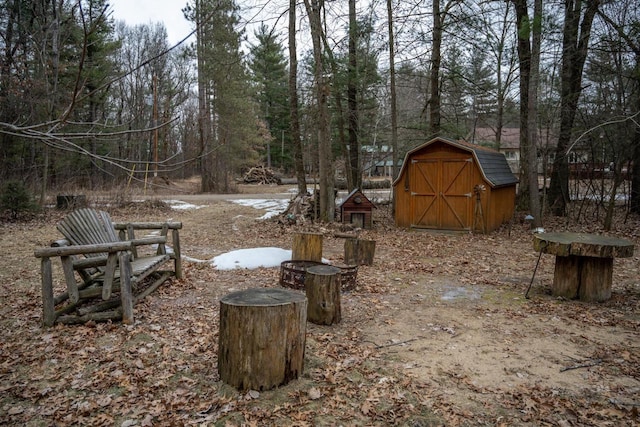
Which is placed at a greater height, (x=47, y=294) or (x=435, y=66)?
(x=435, y=66)

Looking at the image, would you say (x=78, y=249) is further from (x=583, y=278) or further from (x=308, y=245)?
(x=583, y=278)

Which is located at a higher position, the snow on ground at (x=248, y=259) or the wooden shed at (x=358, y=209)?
the wooden shed at (x=358, y=209)

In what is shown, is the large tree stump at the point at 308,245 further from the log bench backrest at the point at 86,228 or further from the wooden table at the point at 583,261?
the wooden table at the point at 583,261

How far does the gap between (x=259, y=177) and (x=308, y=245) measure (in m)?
24.3

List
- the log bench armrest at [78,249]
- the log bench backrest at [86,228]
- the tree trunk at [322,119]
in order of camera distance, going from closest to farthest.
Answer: the log bench armrest at [78,249] < the log bench backrest at [86,228] < the tree trunk at [322,119]

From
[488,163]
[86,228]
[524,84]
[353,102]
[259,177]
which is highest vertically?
[524,84]

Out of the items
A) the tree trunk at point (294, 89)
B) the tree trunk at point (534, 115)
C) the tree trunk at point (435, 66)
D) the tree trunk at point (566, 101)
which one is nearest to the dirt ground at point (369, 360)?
the tree trunk at point (534, 115)

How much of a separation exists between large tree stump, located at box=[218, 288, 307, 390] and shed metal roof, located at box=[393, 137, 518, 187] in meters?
8.61

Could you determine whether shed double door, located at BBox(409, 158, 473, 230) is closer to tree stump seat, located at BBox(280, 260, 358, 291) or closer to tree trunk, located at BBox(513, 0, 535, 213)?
tree trunk, located at BBox(513, 0, 535, 213)

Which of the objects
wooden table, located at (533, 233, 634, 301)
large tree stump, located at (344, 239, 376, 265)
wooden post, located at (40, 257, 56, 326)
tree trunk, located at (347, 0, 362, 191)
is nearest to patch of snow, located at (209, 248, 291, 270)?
large tree stump, located at (344, 239, 376, 265)

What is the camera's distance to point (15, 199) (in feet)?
37.7

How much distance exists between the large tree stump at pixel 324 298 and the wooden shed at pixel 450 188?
725 cm

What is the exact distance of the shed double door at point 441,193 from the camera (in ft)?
35.8

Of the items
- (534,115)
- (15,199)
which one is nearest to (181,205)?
(15,199)
